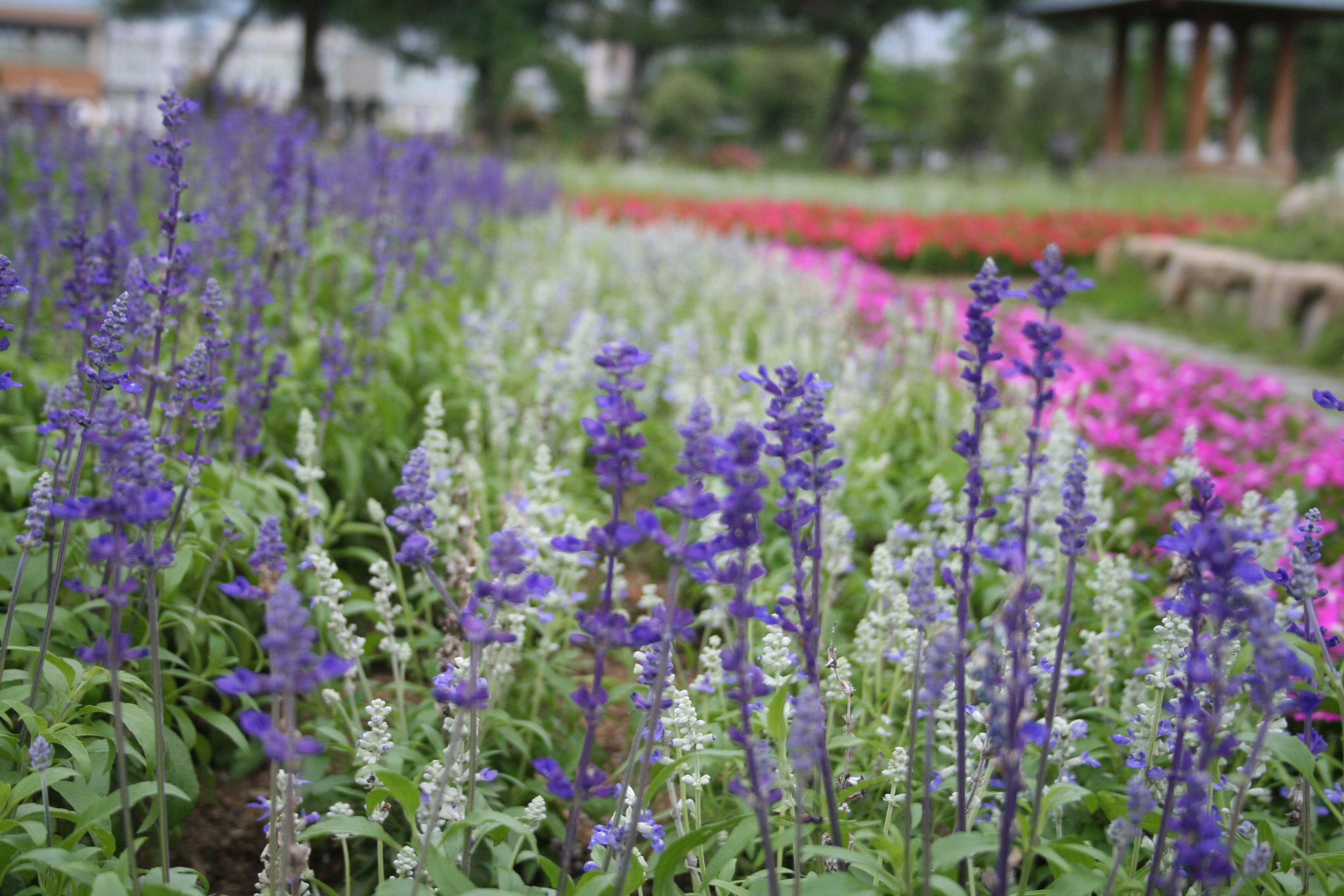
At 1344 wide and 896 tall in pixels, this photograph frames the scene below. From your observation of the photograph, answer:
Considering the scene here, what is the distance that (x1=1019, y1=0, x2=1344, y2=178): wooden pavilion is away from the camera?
24656 mm

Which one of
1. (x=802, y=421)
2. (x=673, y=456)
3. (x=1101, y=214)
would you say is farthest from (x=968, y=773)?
(x=1101, y=214)

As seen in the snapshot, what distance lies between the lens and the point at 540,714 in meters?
3.01

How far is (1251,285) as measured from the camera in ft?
31.8

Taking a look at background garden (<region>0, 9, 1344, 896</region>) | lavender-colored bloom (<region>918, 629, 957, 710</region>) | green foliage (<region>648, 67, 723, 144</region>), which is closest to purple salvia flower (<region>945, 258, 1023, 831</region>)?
background garden (<region>0, 9, 1344, 896</region>)

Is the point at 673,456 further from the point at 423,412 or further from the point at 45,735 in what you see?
the point at 45,735

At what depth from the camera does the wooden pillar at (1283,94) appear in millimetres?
25562

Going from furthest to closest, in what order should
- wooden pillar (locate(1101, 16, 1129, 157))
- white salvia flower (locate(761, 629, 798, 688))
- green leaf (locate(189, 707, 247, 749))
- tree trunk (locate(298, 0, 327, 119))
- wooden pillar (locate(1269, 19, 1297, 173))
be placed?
wooden pillar (locate(1269, 19, 1297, 173)) < wooden pillar (locate(1101, 16, 1129, 157)) < tree trunk (locate(298, 0, 327, 119)) < green leaf (locate(189, 707, 247, 749)) < white salvia flower (locate(761, 629, 798, 688))

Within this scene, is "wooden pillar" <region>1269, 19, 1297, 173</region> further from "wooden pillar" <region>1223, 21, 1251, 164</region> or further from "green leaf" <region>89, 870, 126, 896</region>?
"green leaf" <region>89, 870, 126, 896</region>

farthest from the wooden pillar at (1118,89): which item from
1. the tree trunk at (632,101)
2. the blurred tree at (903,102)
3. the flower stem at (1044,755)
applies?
the flower stem at (1044,755)

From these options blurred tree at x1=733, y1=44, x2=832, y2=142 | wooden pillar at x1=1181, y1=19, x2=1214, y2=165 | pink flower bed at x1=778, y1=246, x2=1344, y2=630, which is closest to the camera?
pink flower bed at x1=778, y1=246, x2=1344, y2=630

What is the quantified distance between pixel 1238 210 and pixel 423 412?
18.1m

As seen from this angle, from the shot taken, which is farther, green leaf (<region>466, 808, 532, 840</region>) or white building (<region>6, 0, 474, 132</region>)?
white building (<region>6, 0, 474, 132</region>)

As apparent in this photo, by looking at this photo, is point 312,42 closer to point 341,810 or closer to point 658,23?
point 658,23

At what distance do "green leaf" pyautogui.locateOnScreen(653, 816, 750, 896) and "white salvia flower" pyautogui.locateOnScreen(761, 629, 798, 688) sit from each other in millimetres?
262
